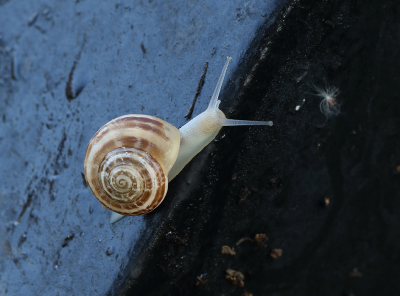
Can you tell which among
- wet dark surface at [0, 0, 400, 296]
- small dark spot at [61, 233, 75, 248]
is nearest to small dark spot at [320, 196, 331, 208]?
wet dark surface at [0, 0, 400, 296]

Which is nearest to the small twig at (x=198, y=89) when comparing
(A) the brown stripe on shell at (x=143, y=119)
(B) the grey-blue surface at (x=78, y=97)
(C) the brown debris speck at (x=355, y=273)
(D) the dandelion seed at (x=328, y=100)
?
(B) the grey-blue surface at (x=78, y=97)

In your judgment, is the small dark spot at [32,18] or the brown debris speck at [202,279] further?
the small dark spot at [32,18]

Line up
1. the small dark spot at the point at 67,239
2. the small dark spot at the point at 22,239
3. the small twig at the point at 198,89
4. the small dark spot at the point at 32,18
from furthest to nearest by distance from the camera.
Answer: the small dark spot at the point at 32,18 → the small dark spot at the point at 22,239 → the small dark spot at the point at 67,239 → the small twig at the point at 198,89

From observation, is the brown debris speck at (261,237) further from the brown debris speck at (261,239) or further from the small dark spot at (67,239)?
the small dark spot at (67,239)

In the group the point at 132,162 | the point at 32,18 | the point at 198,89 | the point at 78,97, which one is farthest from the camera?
the point at 32,18

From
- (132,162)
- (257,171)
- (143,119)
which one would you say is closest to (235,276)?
(257,171)

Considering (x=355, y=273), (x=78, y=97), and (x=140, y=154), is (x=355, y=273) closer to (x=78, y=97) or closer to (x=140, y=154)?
(x=140, y=154)
